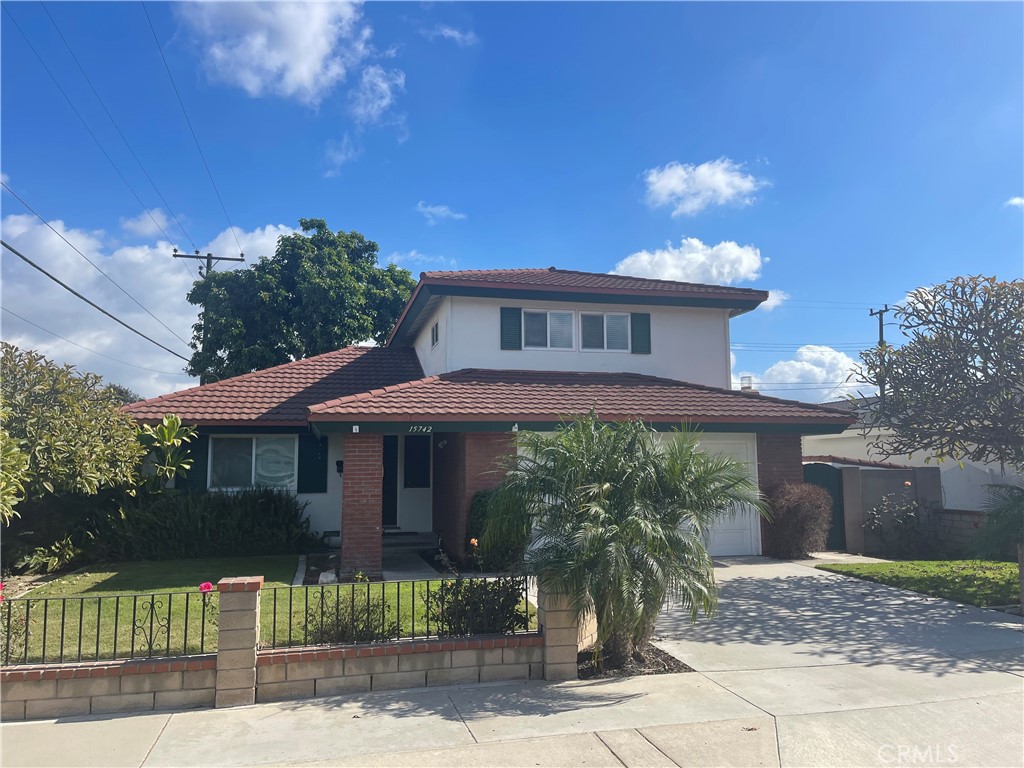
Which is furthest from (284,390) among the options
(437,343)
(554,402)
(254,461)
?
(554,402)

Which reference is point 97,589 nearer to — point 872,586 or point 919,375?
point 872,586

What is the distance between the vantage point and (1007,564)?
12.6 m

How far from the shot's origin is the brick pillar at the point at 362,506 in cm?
1089

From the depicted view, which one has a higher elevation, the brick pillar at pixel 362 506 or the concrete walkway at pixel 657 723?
the brick pillar at pixel 362 506

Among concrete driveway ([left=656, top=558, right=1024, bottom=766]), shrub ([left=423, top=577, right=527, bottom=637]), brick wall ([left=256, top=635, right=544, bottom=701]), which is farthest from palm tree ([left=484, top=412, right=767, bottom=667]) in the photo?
concrete driveway ([left=656, top=558, right=1024, bottom=766])

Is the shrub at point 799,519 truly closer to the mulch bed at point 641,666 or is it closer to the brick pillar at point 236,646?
the mulch bed at point 641,666

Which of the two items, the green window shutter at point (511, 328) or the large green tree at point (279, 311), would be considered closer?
the green window shutter at point (511, 328)

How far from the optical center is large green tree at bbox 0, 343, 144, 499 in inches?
377

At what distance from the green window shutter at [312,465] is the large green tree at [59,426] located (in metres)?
4.01

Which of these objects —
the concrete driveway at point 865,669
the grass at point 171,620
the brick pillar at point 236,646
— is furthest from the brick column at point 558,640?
the brick pillar at point 236,646

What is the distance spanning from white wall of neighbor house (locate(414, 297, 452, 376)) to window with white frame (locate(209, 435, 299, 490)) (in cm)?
351

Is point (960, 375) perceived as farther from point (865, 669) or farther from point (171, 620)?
point (171, 620)

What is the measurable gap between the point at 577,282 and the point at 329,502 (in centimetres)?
743

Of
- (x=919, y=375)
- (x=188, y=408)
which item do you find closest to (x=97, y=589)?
(x=188, y=408)
